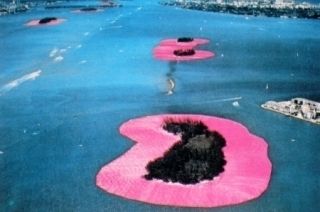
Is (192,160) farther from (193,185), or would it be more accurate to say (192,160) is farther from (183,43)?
(183,43)

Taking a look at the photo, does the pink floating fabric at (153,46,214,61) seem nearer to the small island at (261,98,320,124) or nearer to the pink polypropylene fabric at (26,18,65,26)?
the small island at (261,98,320,124)

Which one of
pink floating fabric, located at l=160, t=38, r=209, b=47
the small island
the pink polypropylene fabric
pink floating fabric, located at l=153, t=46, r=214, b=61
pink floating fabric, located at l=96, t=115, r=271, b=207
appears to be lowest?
the pink polypropylene fabric

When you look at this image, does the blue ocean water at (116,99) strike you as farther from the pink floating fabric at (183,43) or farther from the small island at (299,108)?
the pink floating fabric at (183,43)

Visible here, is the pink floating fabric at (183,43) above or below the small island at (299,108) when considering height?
below

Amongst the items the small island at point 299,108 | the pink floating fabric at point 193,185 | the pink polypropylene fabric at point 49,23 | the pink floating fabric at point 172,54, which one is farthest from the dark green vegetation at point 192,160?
the pink polypropylene fabric at point 49,23

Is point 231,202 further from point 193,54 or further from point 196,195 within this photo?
point 193,54

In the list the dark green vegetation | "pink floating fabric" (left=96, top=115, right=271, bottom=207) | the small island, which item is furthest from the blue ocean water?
the dark green vegetation

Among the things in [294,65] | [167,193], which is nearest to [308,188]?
[167,193]
